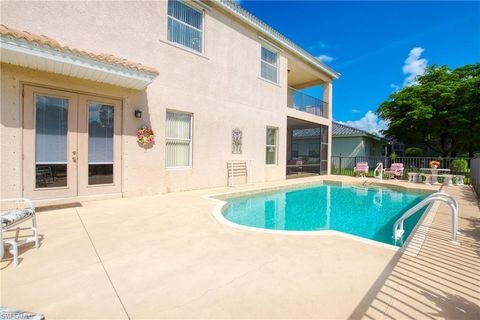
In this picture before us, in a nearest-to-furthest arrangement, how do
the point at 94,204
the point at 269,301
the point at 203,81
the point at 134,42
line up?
the point at 269,301 → the point at 94,204 → the point at 134,42 → the point at 203,81

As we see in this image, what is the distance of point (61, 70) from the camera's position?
A: 17.3 feet

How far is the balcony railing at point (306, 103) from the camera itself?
13448mm

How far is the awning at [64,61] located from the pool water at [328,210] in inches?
171

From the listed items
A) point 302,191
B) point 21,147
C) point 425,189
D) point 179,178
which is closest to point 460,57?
point 425,189

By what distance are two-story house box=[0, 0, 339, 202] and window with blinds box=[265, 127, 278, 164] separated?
62cm

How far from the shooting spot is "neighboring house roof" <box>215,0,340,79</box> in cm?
917

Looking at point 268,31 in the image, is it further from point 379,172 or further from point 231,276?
point 231,276

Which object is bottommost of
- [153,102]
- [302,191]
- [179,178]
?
[302,191]

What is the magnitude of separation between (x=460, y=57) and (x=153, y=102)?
25389mm

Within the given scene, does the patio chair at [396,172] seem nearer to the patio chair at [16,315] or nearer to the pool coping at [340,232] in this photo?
the pool coping at [340,232]

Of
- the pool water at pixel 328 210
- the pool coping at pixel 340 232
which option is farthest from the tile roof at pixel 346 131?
the pool water at pixel 328 210

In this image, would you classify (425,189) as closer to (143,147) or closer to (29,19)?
(143,147)

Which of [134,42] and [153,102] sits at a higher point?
[134,42]

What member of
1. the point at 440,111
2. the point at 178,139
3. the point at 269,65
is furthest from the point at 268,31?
the point at 440,111
